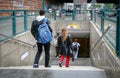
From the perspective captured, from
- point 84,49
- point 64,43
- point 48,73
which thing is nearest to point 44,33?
point 48,73

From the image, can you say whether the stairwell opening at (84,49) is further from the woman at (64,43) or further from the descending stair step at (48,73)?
the descending stair step at (48,73)

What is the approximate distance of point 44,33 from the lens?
334 inches

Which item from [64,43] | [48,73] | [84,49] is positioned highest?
[64,43]

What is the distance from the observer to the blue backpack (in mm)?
8445

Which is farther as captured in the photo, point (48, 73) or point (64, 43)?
point (64, 43)

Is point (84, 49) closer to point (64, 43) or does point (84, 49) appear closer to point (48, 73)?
point (64, 43)

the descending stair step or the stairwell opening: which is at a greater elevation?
the descending stair step

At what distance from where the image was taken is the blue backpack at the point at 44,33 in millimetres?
8445

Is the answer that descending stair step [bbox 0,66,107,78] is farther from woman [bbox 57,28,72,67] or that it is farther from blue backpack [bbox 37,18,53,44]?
woman [bbox 57,28,72,67]

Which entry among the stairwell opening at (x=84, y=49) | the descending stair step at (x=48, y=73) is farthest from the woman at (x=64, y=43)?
the stairwell opening at (x=84, y=49)

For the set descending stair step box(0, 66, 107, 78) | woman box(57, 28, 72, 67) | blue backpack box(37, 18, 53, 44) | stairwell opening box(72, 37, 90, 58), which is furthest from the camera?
stairwell opening box(72, 37, 90, 58)

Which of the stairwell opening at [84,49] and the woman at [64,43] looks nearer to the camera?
the woman at [64,43]

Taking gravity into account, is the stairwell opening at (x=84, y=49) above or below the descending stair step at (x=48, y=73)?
below

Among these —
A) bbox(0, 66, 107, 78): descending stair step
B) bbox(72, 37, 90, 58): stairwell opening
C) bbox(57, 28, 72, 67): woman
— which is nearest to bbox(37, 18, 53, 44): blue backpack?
bbox(0, 66, 107, 78): descending stair step
